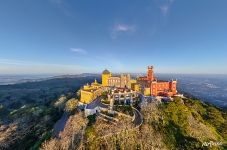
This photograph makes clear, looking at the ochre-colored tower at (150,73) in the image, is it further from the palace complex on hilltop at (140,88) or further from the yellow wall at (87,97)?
the yellow wall at (87,97)

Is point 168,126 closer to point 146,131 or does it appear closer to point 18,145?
point 146,131

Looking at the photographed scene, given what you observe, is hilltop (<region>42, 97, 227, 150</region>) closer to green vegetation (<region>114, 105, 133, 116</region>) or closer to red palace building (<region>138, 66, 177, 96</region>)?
green vegetation (<region>114, 105, 133, 116</region>)

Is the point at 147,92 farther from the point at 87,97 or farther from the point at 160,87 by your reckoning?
the point at 87,97

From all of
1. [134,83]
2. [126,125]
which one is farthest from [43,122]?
[126,125]

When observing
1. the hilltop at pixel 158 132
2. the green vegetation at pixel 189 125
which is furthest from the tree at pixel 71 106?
the green vegetation at pixel 189 125

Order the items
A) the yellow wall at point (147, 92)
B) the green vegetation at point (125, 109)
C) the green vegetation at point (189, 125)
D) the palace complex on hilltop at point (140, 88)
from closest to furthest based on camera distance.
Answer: the green vegetation at point (189, 125), the green vegetation at point (125, 109), the yellow wall at point (147, 92), the palace complex on hilltop at point (140, 88)

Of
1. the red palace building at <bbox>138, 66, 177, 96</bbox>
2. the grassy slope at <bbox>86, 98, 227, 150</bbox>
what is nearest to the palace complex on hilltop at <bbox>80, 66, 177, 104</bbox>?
the red palace building at <bbox>138, 66, 177, 96</bbox>

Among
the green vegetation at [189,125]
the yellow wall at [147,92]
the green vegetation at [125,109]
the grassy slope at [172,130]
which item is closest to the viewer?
the grassy slope at [172,130]

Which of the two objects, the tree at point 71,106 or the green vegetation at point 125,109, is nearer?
the green vegetation at point 125,109

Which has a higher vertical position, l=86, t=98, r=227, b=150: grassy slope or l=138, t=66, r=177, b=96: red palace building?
l=138, t=66, r=177, b=96: red palace building

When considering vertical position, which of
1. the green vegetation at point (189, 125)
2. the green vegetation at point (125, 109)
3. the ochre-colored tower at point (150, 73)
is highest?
the ochre-colored tower at point (150, 73)

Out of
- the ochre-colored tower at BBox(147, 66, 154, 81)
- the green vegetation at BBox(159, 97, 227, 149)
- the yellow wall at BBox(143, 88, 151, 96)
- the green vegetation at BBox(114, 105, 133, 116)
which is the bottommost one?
the green vegetation at BBox(159, 97, 227, 149)

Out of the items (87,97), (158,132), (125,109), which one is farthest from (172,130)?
(87,97)
